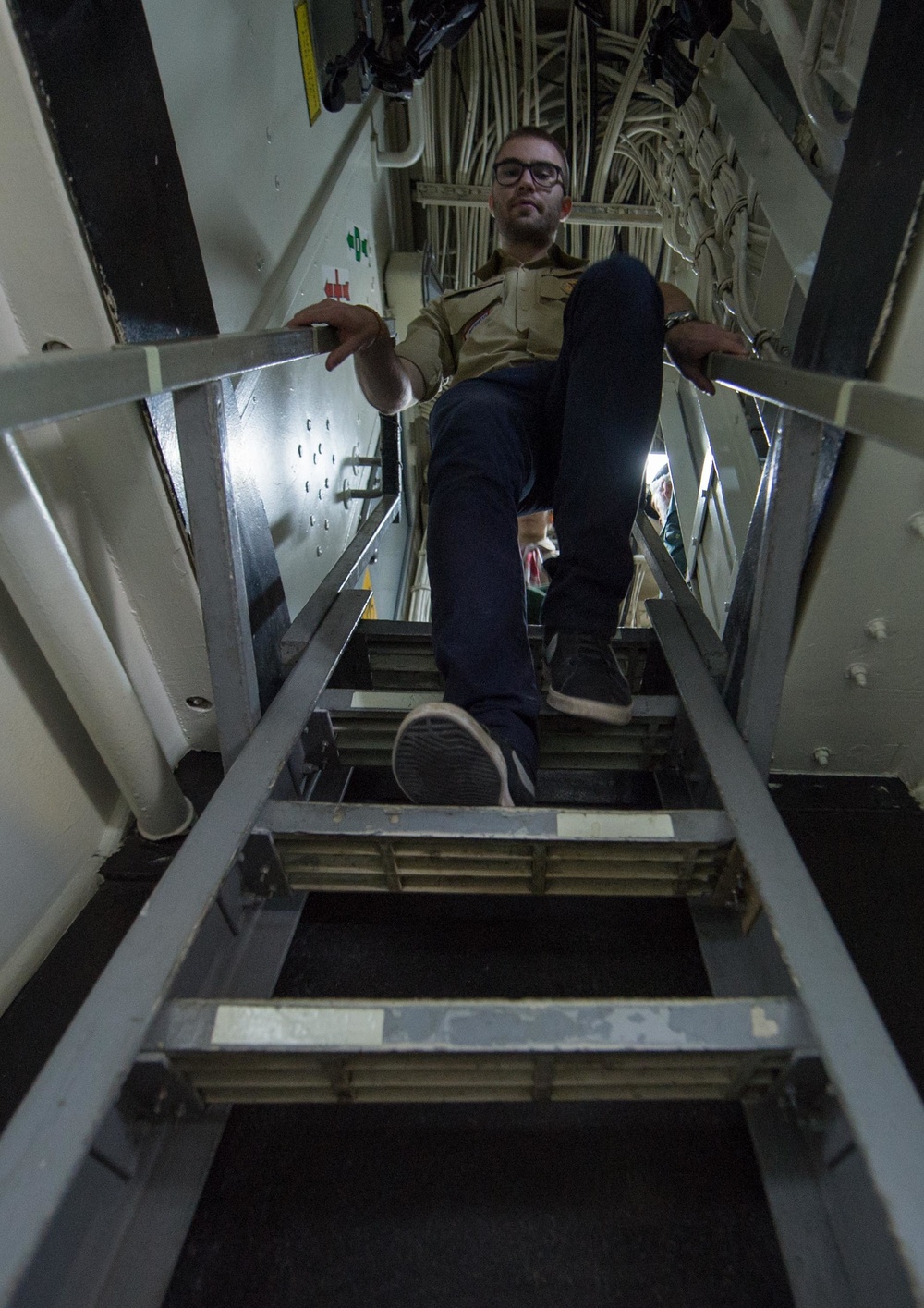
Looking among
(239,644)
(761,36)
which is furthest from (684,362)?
(761,36)

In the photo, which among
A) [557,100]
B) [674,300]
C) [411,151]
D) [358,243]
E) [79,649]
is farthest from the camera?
[557,100]

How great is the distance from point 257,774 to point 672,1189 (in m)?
0.64

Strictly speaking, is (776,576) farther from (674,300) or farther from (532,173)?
(532,173)

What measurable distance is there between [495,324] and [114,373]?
3.98ft

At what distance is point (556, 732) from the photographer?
3.91ft

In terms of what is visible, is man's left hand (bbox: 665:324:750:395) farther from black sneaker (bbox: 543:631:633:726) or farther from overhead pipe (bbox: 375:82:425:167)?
overhead pipe (bbox: 375:82:425:167)

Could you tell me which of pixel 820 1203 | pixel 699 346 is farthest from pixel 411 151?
A: pixel 820 1203

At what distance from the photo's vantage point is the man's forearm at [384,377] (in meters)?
1.38

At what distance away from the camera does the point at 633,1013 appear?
638 millimetres

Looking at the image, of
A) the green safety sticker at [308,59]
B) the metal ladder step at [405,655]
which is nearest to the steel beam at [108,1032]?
the metal ladder step at [405,655]

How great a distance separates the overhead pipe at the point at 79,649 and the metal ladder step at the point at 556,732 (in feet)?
0.90

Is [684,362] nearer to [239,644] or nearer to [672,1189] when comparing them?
[239,644]

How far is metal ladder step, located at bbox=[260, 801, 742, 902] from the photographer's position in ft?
2.74

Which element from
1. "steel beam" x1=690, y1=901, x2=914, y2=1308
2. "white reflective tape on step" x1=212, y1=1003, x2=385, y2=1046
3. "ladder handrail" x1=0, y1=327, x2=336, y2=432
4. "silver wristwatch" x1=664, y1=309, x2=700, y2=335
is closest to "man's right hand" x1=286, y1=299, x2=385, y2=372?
"ladder handrail" x1=0, y1=327, x2=336, y2=432
